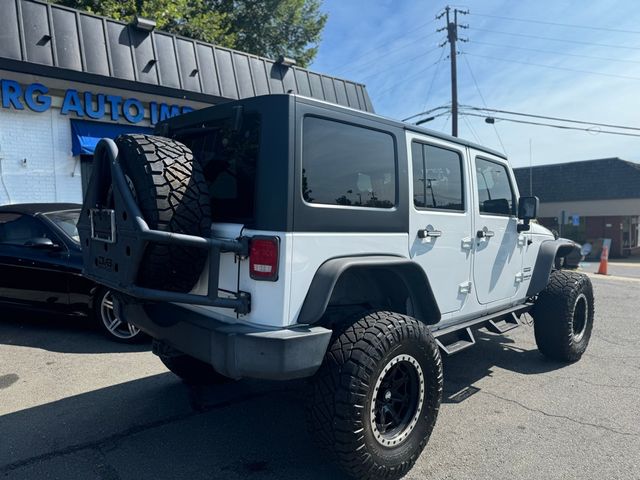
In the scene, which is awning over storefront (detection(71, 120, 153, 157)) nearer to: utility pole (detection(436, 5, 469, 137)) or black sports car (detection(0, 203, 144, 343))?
black sports car (detection(0, 203, 144, 343))

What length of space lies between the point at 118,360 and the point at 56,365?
0.56m

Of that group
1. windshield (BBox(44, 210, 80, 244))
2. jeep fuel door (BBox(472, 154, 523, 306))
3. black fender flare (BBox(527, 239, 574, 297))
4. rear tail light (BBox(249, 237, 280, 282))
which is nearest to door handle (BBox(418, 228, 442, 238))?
jeep fuel door (BBox(472, 154, 523, 306))

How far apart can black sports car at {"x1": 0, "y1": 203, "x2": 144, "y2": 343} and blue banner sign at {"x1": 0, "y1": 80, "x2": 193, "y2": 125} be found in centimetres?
402

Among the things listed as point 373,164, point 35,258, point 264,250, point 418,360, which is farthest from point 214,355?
point 35,258

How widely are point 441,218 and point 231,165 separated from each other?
5.26ft

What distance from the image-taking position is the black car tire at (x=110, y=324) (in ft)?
16.3

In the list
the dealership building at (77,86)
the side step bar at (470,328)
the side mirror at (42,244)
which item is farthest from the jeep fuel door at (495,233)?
the side mirror at (42,244)

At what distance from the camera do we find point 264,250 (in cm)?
236

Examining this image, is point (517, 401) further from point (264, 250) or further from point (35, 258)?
point (35, 258)

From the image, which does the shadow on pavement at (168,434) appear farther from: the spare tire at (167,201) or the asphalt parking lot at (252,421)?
the spare tire at (167,201)

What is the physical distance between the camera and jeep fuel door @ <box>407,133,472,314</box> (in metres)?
3.17

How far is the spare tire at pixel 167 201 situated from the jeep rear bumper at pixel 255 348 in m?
0.32

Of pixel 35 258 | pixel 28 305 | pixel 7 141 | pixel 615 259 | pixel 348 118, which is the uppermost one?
pixel 7 141

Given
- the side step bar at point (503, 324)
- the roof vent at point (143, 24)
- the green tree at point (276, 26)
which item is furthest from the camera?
the green tree at point (276, 26)
